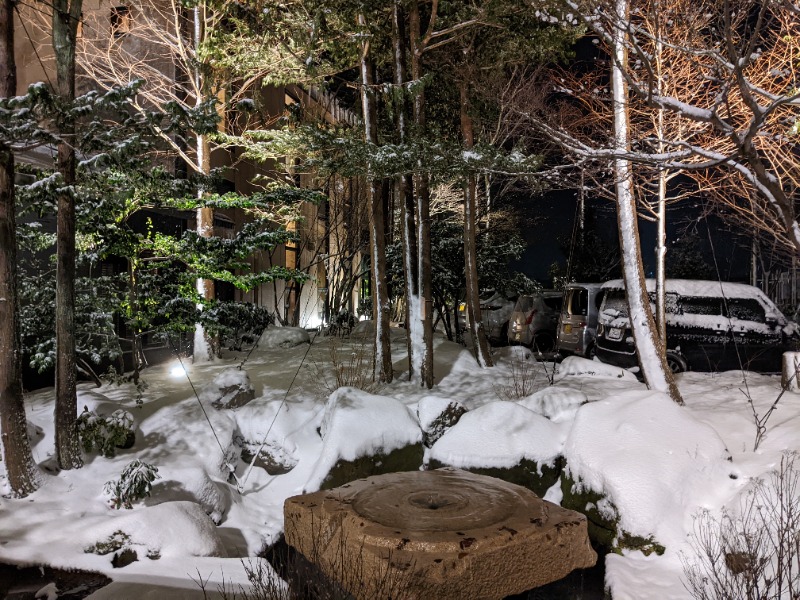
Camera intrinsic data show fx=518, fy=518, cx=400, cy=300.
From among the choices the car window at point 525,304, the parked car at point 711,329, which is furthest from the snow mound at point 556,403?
the car window at point 525,304

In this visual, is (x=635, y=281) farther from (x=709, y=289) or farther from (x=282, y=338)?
(x=282, y=338)

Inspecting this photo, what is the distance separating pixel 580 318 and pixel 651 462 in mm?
6334

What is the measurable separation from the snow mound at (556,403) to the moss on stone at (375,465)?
1.68m

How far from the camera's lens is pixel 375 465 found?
21.8ft

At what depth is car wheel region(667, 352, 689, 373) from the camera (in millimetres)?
9594

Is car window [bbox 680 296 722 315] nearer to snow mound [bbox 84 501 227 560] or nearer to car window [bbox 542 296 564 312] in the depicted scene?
car window [bbox 542 296 564 312]

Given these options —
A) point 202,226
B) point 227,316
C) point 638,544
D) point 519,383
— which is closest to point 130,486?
point 227,316

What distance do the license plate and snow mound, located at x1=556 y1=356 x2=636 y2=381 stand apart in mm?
596

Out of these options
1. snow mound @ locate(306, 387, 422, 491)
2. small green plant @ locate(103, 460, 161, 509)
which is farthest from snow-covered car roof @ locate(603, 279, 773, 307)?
small green plant @ locate(103, 460, 161, 509)

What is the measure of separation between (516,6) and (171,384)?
8897 millimetres

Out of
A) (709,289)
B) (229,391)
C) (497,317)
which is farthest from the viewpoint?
(497,317)

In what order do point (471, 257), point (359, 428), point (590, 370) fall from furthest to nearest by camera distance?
point (471, 257) < point (590, 370) < point (359, 428)

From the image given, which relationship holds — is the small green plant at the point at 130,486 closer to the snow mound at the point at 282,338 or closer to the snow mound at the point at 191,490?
the snow mound at the point at 191,490

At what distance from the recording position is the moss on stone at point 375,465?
639cm
